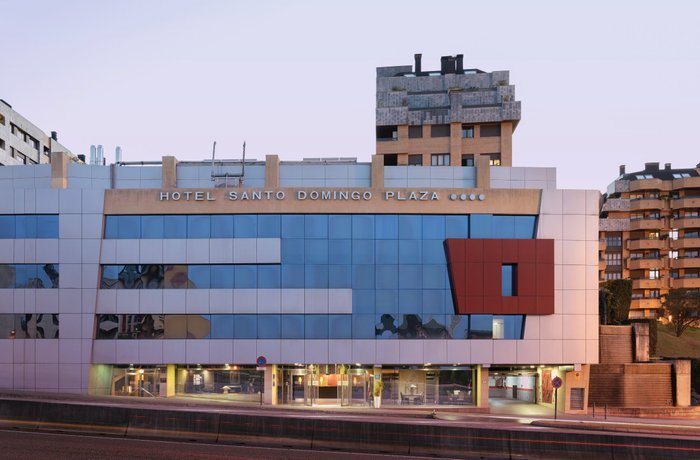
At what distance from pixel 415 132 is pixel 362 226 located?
29148 millimetres

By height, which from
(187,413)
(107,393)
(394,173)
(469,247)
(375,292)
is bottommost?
(107,393)

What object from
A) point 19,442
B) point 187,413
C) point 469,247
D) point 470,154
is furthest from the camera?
point 470,154

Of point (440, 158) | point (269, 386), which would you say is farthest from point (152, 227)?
point (440, 158)

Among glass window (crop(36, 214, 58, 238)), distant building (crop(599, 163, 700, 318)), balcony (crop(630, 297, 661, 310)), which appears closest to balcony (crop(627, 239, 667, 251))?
distant building (crop(599, 163, 700, 318))

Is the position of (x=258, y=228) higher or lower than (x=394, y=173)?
lower

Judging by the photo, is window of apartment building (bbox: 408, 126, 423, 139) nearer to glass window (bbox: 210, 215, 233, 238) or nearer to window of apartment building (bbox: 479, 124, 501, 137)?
window of apartment building (bbox: 479, 124, 501, 137)

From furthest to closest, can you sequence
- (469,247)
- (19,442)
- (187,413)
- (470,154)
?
(470,154), (469,247), (187,413), (19,442)

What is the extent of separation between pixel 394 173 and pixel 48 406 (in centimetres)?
2379

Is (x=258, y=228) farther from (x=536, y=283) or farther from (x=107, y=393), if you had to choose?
(x=536, y=283)

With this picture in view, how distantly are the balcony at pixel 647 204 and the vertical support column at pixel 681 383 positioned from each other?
6457 centimetres

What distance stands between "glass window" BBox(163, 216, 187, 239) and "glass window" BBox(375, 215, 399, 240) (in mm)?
11355

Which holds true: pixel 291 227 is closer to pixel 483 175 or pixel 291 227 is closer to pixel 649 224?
pixel 483 175

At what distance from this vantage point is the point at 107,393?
127ft

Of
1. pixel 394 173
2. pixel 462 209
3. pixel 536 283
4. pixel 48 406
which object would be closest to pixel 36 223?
pixel 48 406
